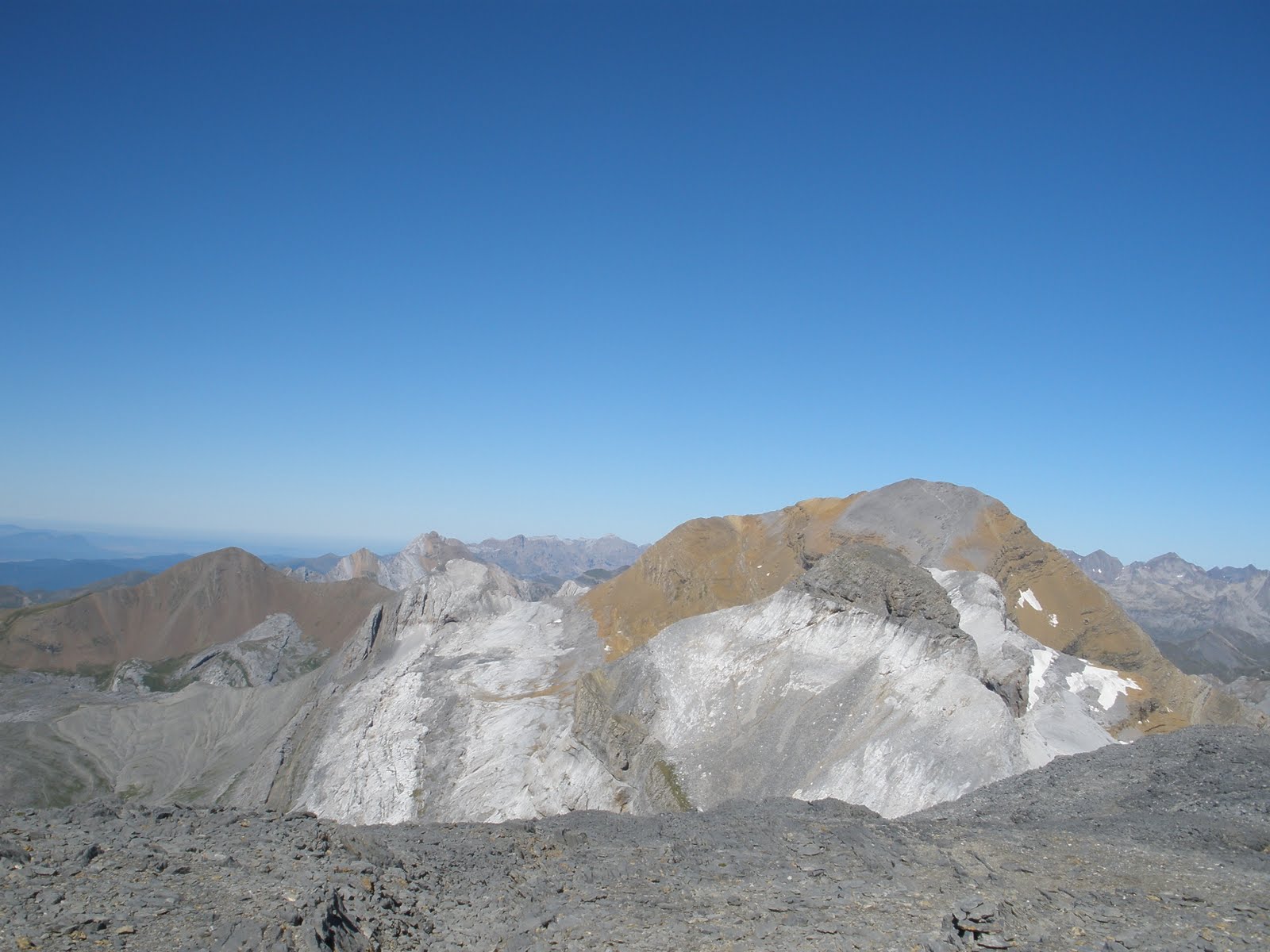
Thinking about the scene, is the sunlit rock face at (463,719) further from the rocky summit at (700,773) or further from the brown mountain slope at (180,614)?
the brown mountain slope at (180,614)

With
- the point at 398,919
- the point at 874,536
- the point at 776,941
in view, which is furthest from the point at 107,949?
the point at 874,536

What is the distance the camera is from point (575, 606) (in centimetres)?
6631

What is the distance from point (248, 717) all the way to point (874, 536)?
56433 mm

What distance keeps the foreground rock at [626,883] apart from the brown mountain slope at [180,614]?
115m

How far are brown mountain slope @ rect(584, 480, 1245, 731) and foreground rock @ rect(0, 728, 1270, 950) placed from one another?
4035 cm

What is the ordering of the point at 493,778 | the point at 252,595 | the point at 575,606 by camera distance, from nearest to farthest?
the point at 493,778 < the point at 575,606 < the point at 252,595

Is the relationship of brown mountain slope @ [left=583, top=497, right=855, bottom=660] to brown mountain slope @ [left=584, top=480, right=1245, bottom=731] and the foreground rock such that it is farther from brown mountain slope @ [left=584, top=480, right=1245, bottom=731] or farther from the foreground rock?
the foreground rock

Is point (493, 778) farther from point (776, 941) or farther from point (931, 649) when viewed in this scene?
point (776, 941)

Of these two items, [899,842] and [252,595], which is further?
[252,595]

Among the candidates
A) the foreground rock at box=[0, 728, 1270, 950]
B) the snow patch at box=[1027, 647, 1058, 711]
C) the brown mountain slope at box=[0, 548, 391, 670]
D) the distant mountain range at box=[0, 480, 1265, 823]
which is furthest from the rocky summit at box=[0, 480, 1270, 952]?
the brown mountain slope at box=[0, 548, 391, 670]

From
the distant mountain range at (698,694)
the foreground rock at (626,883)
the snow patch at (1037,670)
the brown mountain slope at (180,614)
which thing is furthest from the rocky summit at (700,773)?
the brown mountain slope at (180,614)

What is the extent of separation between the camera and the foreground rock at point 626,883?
11273 millimetres

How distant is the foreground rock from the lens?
37.0ft

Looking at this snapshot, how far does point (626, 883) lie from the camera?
14594 mm
